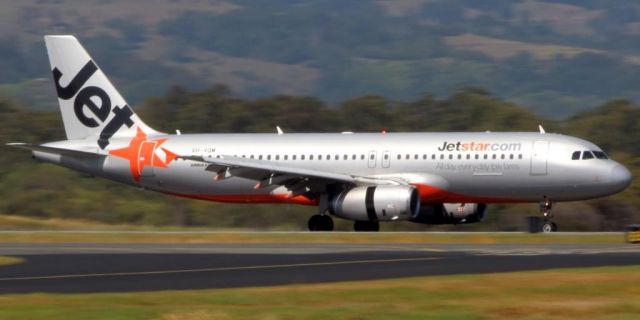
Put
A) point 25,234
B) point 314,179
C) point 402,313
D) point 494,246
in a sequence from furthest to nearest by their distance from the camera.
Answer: point 314,179 < point 25,234 < point 494,246 < point 402,313

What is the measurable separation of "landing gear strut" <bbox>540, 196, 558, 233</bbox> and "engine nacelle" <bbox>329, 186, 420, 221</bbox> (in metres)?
4.23

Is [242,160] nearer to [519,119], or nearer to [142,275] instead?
[142,275]

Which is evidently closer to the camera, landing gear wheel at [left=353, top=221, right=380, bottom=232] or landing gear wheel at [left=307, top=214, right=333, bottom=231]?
landing gear wheel at [left=307, top=214, right=333, bottom=231]

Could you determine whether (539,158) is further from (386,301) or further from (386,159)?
(386,301)

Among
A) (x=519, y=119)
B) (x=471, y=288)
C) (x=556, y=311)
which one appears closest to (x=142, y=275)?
(x=471, y=288)

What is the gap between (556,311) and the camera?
24375 millimetres

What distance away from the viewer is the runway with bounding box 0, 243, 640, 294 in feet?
97.8

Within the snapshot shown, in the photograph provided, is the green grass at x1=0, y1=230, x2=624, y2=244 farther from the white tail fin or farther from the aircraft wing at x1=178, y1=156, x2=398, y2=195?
the white tail fin

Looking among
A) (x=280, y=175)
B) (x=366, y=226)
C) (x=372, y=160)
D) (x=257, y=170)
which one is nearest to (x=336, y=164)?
(x=372, y=160)

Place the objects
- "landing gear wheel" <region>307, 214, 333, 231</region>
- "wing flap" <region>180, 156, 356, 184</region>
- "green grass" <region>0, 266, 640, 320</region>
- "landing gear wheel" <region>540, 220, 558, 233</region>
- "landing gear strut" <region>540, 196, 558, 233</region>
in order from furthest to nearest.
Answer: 1. "landing gear wheel" <region>307, 214, 333, 231</region>
2. "wing flap" <region>180, 156, 356, 184</region>
3. "landing gear strut" <region>540, 196, 558, 233</region>
4. "landing gear wheel" <region>540, 220, 558, 233</region>
5. "green grass" <region>0, 266, 640, 320</region>

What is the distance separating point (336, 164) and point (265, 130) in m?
40.8

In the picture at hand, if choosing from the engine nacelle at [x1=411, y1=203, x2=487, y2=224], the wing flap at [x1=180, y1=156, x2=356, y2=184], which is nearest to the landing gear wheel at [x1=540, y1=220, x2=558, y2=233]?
the engine nacelle at [x1=411, y1=203, x2=487, y2=224]

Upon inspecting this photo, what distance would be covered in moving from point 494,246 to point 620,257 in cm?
621

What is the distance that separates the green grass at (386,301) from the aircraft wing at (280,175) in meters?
21.8
